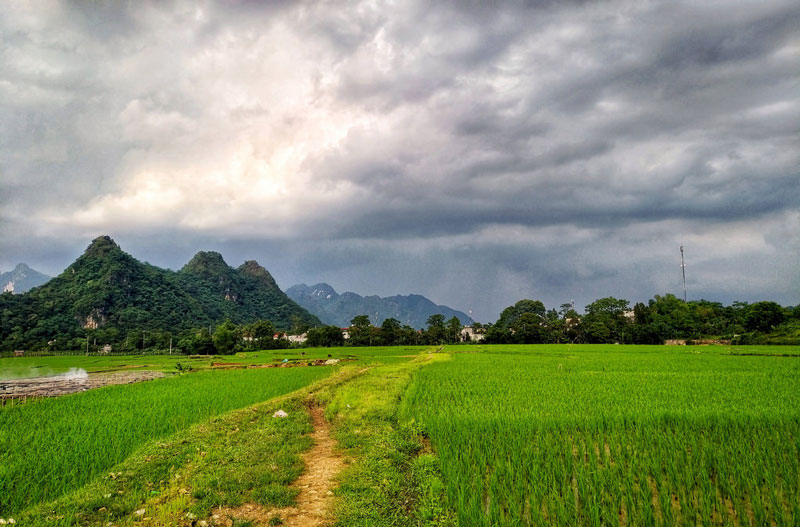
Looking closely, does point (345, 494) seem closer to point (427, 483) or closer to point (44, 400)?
point (427, 483)

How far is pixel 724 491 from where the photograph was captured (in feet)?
17.9

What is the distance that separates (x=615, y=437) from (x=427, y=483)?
3875 millimetres

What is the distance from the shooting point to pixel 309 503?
5539 millimetres

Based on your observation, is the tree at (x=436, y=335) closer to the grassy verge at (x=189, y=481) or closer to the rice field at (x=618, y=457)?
the rice field at (x=618, y=457)

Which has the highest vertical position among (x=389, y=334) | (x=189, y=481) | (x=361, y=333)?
(x=189, y=481)

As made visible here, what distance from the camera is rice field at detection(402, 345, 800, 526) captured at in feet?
16.0

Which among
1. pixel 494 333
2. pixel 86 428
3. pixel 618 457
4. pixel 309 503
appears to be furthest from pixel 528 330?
pixel 309 503

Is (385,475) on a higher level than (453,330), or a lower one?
higher

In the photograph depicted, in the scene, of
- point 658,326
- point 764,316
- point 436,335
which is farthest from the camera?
point 436,335

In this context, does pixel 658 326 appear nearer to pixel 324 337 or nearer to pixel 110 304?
pixel 324 337

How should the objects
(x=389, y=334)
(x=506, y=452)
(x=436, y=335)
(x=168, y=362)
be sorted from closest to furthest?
(x=506, y=452), (x=168, y=362), (x=389, y=334), (x=436, y=335)

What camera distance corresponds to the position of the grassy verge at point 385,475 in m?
4.91

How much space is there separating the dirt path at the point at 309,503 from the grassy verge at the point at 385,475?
0.78 ft

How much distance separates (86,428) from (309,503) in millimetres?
7473
